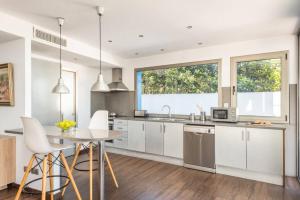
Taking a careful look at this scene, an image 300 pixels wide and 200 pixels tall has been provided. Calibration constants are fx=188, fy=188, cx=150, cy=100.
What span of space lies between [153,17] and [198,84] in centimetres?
211

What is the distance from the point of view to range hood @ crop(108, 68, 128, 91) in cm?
503

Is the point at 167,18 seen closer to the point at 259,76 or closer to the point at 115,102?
the point at 259,76

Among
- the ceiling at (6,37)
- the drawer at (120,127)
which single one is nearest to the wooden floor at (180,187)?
the drawer at (120,127)

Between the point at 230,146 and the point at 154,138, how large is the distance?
158 centimetres

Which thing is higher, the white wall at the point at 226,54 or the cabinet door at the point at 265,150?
the white wall at the point at 226,54

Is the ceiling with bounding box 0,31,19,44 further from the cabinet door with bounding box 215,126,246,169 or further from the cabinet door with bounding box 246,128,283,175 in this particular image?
the cabinet door with bounding box 246,128,283,175

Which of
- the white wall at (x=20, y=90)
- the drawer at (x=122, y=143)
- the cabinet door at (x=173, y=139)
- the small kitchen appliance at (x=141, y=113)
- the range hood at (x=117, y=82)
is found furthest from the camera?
the range hood at (x=117, y=82)

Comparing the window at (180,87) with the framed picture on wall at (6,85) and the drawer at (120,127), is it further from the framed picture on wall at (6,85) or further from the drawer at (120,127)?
the framed picture on wall at (6,85)

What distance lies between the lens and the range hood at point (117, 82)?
5.03 m

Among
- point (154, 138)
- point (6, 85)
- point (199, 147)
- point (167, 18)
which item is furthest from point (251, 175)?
point (6, 85)

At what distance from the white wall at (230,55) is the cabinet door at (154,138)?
145 cm

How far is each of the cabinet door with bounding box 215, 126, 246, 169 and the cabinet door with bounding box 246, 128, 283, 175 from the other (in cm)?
9

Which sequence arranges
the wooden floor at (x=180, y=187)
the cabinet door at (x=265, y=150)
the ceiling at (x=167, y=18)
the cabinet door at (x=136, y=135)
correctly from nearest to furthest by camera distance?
1. the ceiling at (x=167, y=18)
2. the wooden floor at (x=180, y=187)
3. the cabinet door at (x=265, y=150)
4. the cabinet door at (x=136, y=135)

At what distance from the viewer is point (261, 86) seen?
3.62m
